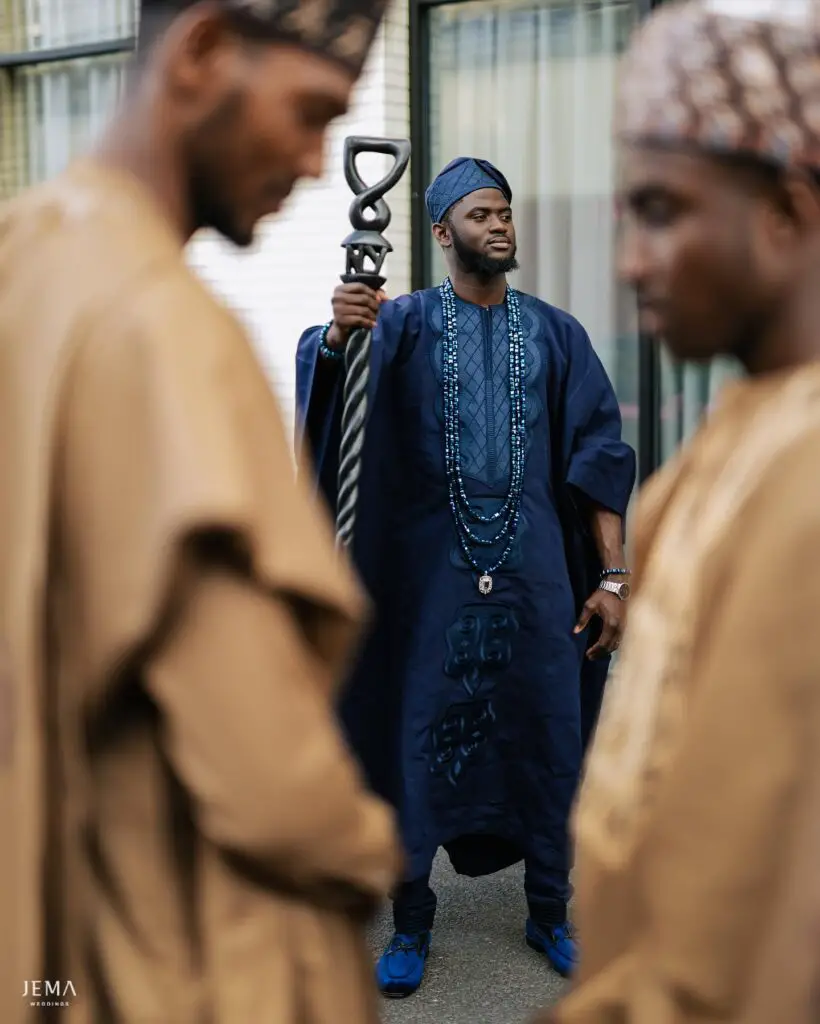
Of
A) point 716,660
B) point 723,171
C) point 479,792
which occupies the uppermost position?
point 723,171

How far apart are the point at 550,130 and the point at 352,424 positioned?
3.82 m

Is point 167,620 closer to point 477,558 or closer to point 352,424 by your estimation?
point 352,424

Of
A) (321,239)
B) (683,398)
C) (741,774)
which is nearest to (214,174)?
(741,774)

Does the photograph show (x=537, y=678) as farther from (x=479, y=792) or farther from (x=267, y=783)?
(x=267, y=783)

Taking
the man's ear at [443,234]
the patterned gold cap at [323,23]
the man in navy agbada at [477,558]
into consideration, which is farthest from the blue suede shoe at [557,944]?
the patterned gold cap at [323,23]

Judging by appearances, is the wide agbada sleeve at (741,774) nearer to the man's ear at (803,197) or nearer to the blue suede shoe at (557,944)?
the man's ear at (803,197)

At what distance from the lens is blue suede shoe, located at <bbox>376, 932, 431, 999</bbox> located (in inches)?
165

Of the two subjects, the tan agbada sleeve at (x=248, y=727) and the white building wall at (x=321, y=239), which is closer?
the tan agbada sleeve at (x=248, y=727)

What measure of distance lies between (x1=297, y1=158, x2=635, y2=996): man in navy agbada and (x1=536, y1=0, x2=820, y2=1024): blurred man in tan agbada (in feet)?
8.93

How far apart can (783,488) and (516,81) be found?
625 cm

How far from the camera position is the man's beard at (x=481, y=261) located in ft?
14.5

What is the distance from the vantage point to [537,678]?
4398 mm

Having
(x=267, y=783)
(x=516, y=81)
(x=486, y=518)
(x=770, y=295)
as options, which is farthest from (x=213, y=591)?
(x=516, y=81)

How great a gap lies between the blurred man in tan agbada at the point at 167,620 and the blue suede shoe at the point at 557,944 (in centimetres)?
281
